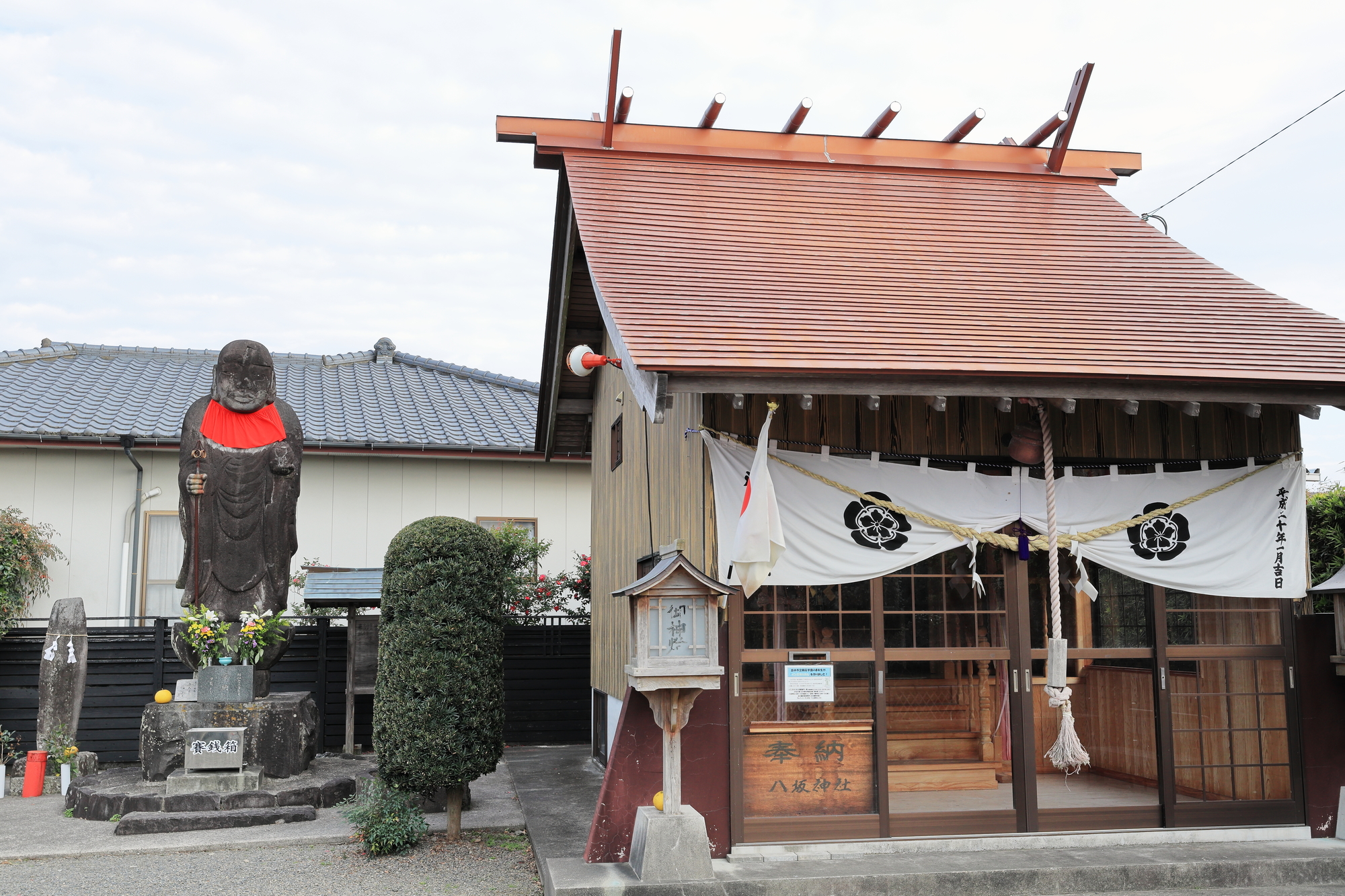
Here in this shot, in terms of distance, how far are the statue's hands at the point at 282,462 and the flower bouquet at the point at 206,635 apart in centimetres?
152

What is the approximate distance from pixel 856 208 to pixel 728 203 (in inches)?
44.8

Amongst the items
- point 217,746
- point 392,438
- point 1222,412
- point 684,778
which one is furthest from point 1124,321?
point 392,438

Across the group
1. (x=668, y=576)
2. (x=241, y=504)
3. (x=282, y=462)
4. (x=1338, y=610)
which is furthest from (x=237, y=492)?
(x=1338, y=610)

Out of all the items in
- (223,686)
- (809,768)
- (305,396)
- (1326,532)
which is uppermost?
(305,396)

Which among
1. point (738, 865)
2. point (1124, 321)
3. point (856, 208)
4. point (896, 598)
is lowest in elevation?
point (738, 865)

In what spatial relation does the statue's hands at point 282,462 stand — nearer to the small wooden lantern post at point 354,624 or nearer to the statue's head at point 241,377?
the statue's head at point 241,377

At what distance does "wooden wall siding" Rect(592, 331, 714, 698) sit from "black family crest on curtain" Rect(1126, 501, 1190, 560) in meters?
3.18

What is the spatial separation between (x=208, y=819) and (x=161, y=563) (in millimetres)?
6951

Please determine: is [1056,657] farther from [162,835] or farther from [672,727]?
[162,835]

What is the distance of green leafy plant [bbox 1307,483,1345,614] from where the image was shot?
9570mm

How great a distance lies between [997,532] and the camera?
744 cm

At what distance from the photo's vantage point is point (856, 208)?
9.02m

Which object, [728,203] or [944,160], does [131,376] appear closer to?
[728,203]

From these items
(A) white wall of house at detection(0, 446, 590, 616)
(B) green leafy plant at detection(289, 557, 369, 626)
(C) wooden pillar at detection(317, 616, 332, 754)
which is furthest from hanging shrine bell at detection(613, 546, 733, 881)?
(A) white wall of house at detection(0, 446, 590, 616)
